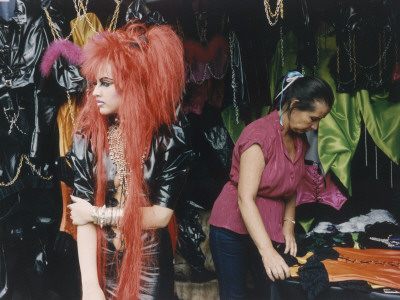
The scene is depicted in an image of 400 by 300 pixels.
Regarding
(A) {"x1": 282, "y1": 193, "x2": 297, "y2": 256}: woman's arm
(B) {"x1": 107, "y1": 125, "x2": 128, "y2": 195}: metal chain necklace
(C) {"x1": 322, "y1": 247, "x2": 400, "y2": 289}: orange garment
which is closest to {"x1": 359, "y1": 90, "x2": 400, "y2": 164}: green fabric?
(C) {"x1": 322, "y1": 247, "x2": 400, "y2": 289}: orange garment

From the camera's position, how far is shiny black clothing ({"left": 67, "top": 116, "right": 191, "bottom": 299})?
2014mm

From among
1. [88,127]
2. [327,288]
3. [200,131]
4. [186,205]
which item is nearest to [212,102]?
[200,131]

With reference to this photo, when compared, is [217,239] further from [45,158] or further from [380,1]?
[380,1]

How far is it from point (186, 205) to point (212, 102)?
794 mm

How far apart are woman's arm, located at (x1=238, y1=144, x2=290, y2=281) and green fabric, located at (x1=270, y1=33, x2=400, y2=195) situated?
868 mm

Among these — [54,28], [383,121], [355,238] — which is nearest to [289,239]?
[355,238]

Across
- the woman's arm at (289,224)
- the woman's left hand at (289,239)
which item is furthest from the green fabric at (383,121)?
the woman's left hand at (289,239)

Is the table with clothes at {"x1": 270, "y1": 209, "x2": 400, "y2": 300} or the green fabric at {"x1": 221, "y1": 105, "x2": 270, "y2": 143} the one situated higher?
the green fabric at {"x1": 221, "y1": 105, "x2": 270, "y2": 143}

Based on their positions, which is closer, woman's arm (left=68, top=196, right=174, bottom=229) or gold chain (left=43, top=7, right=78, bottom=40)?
woman's arm (left=68, top=196, right=174, bottom=229)

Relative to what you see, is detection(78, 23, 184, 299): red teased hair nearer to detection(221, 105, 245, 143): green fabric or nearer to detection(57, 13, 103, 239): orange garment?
detection(57, 13, 103, 239): orange garment

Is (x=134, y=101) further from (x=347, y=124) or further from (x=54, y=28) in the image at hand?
(x=347, y=124)

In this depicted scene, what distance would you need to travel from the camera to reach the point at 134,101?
198cm

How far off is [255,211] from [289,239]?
0.48 metres

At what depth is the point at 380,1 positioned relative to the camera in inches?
90.4
